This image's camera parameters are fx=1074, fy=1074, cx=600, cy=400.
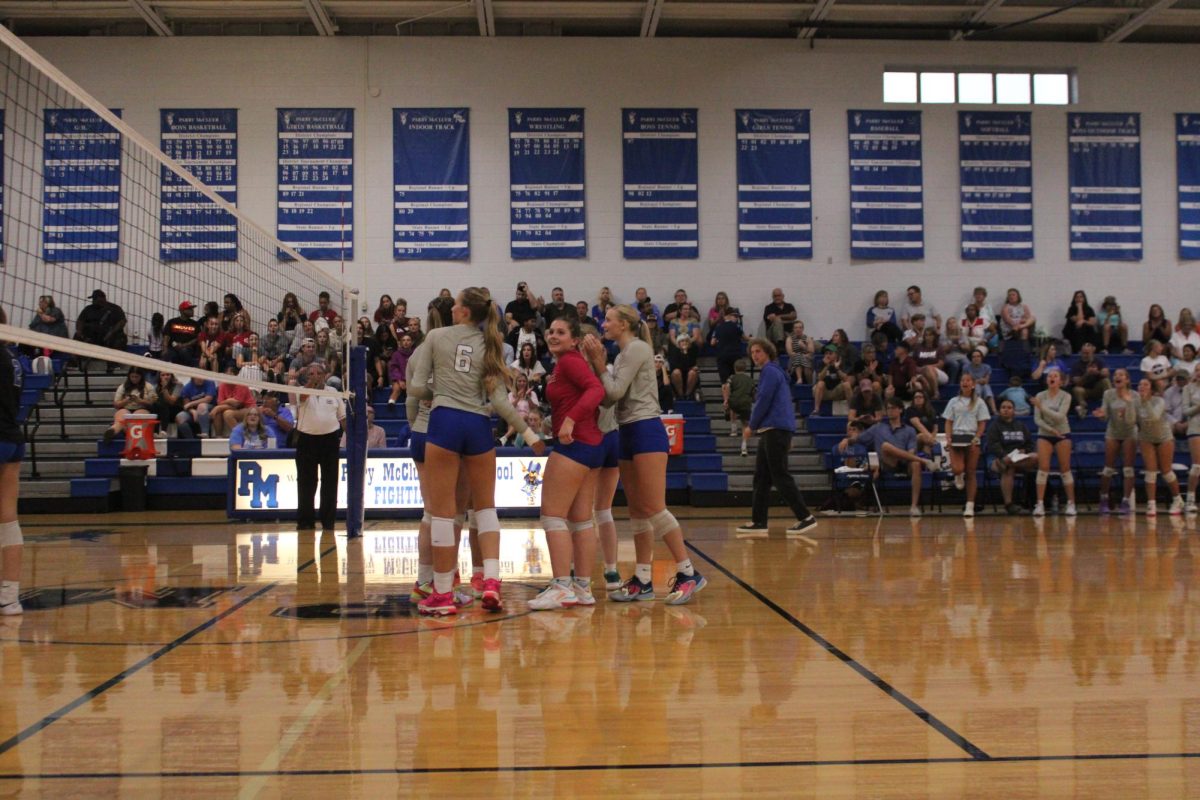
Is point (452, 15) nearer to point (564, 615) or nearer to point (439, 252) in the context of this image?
point (439, 252)

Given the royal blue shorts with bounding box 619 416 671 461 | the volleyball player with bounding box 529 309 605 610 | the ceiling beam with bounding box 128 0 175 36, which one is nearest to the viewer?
the volleyball player with bounding box 529 309 605 610

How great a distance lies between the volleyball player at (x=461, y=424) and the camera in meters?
6.13

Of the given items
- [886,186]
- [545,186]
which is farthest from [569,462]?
[886,186]

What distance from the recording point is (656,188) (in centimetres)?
1975

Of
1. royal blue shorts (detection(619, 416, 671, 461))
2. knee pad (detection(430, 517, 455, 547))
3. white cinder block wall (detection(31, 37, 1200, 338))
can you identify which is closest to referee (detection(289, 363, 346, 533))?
knee pad (detection(430, 517, 455, 547))

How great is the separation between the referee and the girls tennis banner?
661 inches

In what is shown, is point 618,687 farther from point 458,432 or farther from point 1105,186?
point 1105,186

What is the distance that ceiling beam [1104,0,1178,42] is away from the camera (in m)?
18.3

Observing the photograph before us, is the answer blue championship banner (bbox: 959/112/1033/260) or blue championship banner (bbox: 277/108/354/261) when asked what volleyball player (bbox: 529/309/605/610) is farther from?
blue championship banner (bbox: 959/112/1033/260)

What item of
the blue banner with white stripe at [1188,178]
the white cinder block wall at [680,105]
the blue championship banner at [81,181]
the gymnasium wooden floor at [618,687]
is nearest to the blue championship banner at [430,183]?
the white cinder block wall at [680,105]

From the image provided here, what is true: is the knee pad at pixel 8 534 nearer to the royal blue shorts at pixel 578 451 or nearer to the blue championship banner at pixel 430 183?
the royal blue shorts at pixel 578 451

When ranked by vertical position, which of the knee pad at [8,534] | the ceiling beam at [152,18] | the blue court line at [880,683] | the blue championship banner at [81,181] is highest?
the ceiling beam at [152,18]

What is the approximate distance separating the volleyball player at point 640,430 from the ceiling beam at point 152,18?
15.0 meters

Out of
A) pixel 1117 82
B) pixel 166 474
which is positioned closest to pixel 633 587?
pixel 166 474
